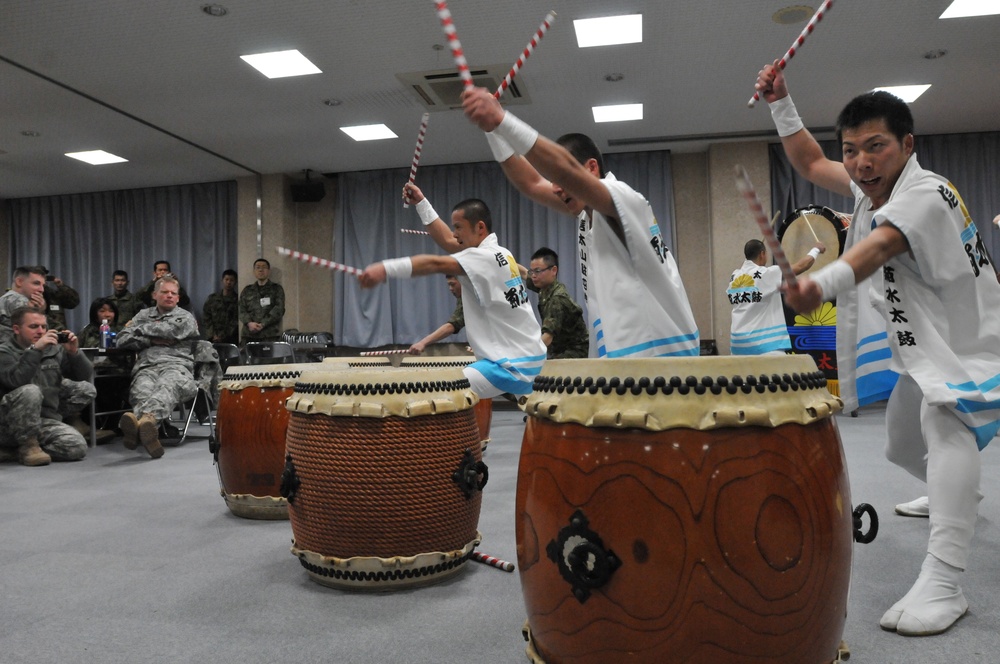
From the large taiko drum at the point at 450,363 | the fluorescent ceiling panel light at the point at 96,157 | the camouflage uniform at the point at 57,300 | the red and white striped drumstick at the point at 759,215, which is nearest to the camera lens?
the red and white striped drumstick at the point at 759,215

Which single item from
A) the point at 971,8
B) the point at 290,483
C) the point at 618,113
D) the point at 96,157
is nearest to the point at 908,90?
the point at 971,8

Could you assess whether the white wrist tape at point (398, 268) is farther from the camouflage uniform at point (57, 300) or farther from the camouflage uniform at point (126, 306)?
the camouflage uniform at point (126, 306)

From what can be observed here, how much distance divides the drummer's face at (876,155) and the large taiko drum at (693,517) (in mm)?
855

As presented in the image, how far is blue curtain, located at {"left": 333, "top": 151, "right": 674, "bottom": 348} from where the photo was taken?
314 inches

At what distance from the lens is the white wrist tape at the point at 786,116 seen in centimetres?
196

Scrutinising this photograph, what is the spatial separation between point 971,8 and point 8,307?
661cm

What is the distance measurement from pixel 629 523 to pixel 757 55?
529cm

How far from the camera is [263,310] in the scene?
8086 millimetres

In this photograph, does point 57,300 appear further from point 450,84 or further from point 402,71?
point 450,84

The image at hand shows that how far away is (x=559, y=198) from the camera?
201 centimetres

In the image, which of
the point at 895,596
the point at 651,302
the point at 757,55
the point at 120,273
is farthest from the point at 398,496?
the point at 120,273

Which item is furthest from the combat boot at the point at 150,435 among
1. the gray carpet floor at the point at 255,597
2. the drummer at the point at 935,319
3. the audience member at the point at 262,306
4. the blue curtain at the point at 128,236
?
the blue curtain at the point at 128,236

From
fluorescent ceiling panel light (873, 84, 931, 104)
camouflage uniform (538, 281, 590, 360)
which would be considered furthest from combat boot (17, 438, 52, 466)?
fluorescent ceiling panel light (873, 84, 931, 104)

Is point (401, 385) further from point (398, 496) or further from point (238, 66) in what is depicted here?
point (238, 66)
